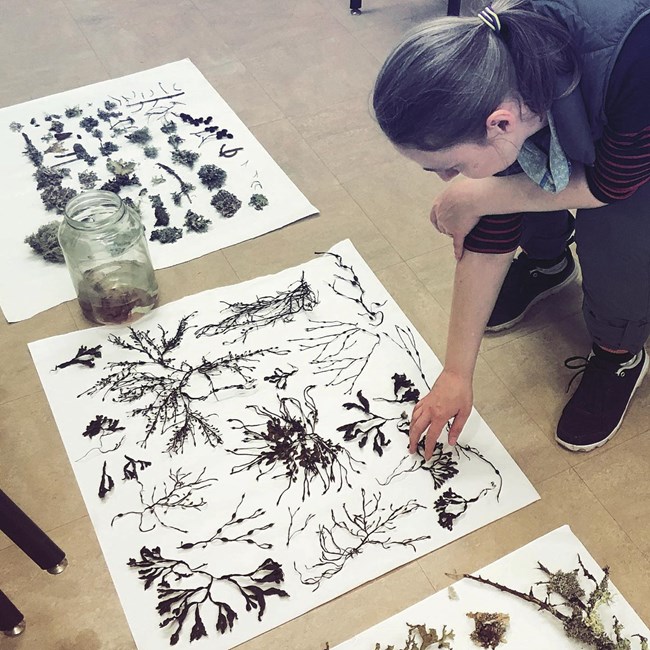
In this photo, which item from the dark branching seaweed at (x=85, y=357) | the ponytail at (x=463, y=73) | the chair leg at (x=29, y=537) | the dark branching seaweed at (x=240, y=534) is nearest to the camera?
the ponytail at (x=463, y=73)

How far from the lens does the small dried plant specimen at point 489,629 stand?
98 cm

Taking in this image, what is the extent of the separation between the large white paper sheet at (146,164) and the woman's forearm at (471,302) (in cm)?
52

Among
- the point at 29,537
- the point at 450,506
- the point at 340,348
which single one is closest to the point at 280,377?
the point at 340,348

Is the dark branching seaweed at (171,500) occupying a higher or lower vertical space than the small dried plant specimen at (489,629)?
higher

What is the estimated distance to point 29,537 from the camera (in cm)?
100

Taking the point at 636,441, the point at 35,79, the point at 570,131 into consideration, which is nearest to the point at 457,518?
the point at 636,441

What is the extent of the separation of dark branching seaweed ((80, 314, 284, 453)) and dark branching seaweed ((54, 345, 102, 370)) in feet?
0.10

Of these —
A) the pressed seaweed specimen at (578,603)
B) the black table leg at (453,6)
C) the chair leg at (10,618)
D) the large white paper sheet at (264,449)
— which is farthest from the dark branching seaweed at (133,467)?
the black table leg at (453,6)

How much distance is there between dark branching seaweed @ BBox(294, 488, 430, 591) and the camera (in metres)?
1.05

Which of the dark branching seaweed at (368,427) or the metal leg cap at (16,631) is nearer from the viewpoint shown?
the metal leg cap at (16,631)

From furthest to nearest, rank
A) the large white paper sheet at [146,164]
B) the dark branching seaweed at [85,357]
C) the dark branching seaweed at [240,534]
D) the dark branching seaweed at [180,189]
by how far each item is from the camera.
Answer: the dark branching seaweed at [180,189], the large white paper sheet at [146,164], the dark branching seaweed at [85,357], the dark branching seaweed at [240,534]

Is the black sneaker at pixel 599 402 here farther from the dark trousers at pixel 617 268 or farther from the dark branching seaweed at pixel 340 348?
the dark branching seaweed at pixel 340 348

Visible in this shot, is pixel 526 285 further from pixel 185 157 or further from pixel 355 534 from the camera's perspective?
pixel 185 157

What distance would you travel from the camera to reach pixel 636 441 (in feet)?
3.96
